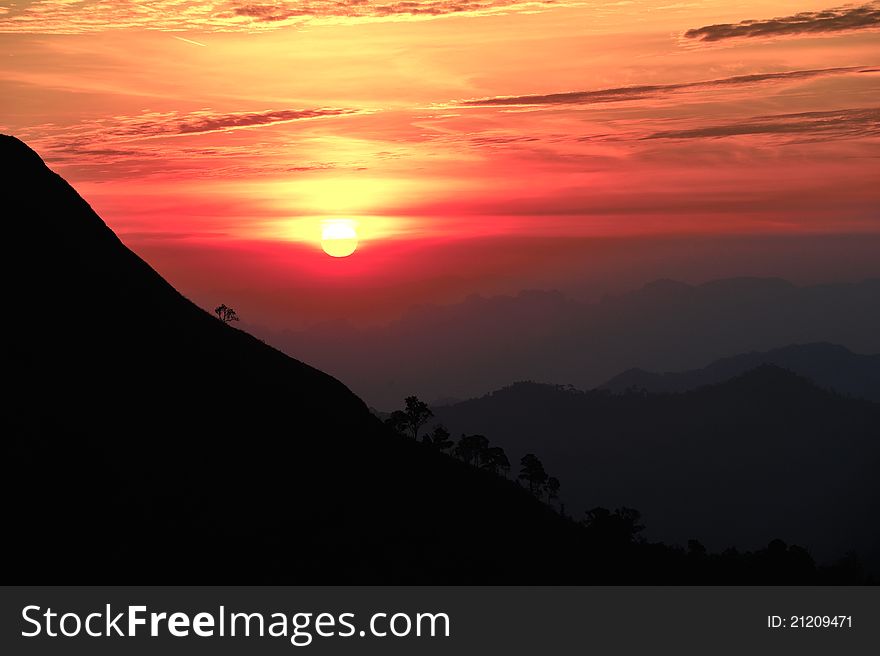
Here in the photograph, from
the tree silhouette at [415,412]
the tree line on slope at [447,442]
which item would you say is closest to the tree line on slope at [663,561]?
the tree silhouette at [415,412]

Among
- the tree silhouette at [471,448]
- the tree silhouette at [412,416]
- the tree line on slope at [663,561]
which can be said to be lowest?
the tree line on slope at [663,561]

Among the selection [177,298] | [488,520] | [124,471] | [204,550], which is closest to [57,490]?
[124,471]

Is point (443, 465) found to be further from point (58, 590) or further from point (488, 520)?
point (58, 590)

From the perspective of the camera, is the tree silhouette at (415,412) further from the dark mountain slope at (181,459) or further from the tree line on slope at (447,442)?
the dark mountain slope at (181,459)

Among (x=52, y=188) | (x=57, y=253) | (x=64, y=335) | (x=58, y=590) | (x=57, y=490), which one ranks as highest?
(x=52, y=188)

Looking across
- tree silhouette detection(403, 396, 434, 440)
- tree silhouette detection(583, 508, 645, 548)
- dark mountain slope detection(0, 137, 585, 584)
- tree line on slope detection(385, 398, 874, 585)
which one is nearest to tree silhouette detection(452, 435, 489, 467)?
tree line on slope detection(385, 398, 874, 585)

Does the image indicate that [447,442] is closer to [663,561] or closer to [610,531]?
[610,531]

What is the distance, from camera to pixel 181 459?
98.8 metres

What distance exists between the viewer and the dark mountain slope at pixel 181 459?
8688cm

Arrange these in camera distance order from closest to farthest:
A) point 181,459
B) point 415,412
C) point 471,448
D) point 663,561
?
point 181,459 < point 663,561 < point 415,412 < point 471,448

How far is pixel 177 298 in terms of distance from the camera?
129000 millimetres

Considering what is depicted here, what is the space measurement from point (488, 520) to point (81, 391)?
5212 centimetres

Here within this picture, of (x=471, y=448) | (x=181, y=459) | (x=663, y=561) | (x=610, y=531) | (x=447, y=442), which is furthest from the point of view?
(x=471, y=448)

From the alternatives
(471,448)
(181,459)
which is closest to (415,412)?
(471,448)
